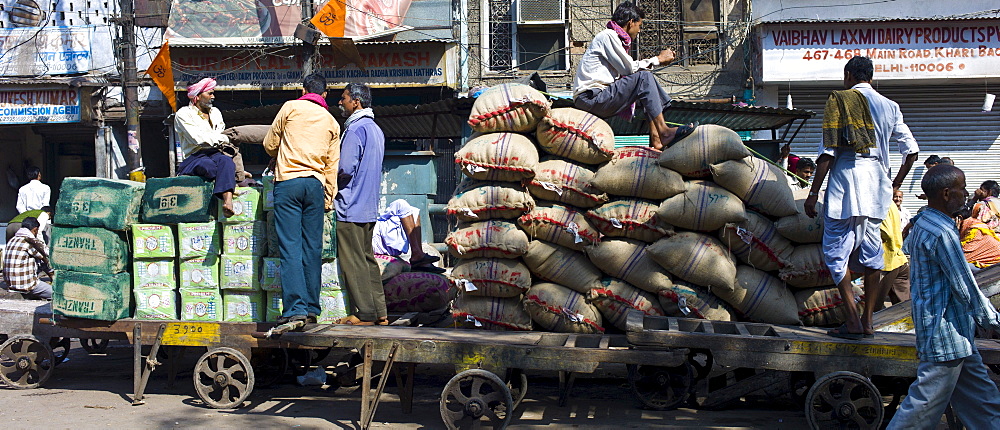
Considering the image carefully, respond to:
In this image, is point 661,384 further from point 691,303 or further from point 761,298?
point 761,298

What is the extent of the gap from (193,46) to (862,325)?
39.7 feet

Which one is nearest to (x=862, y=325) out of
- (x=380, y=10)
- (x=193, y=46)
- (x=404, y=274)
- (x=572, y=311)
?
(x=572, y=311)

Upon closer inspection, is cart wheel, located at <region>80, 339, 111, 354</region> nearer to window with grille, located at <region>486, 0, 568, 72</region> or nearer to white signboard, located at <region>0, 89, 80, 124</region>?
window with grille, located at <region>486, 0, 568, 72</region>

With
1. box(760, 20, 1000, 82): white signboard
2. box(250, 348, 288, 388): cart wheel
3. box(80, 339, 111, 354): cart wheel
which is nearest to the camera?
box(250, 348, 288, 388): cart wheel

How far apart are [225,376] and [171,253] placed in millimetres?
912

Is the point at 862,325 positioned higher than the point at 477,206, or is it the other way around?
the point at 477,206

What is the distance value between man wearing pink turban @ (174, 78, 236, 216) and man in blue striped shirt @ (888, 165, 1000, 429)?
3.90 metres

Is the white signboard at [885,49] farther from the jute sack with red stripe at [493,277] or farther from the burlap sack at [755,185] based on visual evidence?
the jute sack with red stripe at [493,277]

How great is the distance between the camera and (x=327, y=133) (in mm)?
4934

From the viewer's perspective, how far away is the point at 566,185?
484cm

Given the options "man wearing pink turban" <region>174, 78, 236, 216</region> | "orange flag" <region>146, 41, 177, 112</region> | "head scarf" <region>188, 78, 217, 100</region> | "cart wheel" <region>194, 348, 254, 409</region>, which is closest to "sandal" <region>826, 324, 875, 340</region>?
"cart wheel" <region>194, 348, 254, 409</region>

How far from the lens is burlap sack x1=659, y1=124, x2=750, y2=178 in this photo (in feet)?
15.4

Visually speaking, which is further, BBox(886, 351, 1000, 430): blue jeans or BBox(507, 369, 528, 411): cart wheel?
BBox(507, 369, 528, 411): cart wheel

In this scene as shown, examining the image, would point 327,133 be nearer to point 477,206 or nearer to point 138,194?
point 477,206
